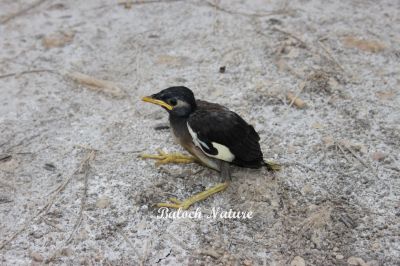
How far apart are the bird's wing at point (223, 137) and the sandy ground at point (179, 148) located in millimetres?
306

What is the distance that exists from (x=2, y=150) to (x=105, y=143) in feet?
2.89

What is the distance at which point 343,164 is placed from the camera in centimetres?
416

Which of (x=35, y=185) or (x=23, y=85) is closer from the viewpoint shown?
(x=35, y=185)

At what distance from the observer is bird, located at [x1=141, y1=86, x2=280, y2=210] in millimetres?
3770

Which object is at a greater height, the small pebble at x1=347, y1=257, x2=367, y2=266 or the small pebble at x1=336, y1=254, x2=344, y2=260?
the small pebble at x1=347, y1=257, x2=367, y2=266

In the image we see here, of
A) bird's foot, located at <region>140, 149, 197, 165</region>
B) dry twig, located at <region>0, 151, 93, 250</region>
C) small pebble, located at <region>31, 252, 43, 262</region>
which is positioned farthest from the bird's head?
small pebble, located at <region>31, 252, 43, 262</region>

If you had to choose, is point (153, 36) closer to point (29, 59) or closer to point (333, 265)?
point (29, 59)

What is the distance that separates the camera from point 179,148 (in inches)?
174

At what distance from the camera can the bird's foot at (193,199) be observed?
3.74 metres

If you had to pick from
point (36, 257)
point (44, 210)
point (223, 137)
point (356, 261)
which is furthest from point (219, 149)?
point (36, 257)

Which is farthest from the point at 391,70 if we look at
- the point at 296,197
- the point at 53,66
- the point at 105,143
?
the point at 53,66

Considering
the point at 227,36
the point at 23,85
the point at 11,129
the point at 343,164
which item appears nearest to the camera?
the point at 343,164

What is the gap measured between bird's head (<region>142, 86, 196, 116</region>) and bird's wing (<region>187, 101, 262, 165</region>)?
0.25ft

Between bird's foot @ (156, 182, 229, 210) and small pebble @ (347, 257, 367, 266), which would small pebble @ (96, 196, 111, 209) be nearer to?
bird's foot @ (156, 182, 229, 210)
